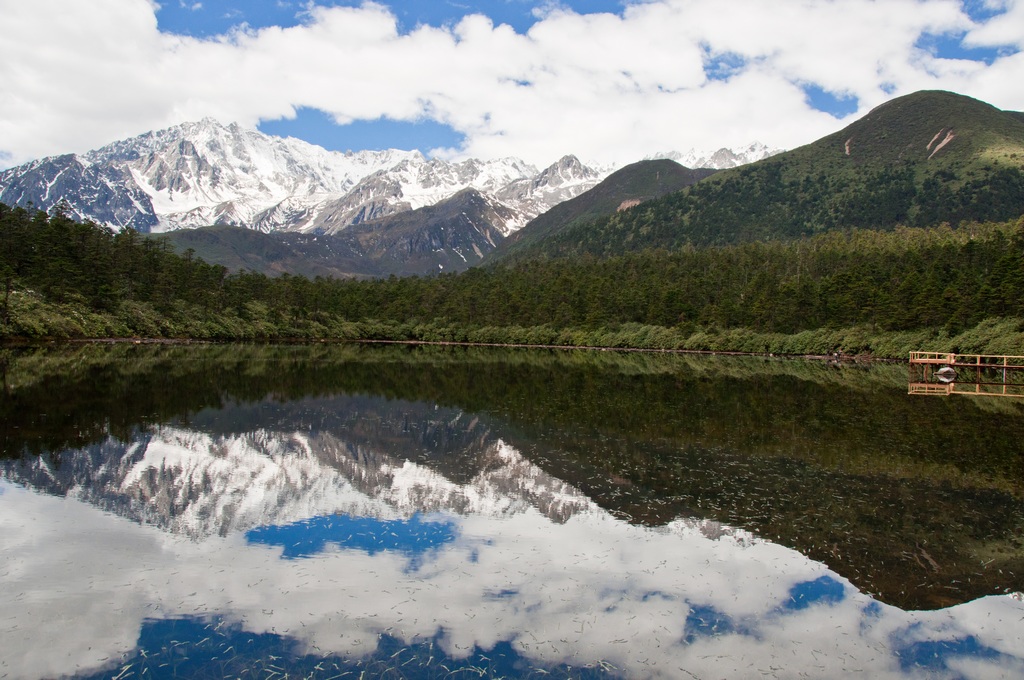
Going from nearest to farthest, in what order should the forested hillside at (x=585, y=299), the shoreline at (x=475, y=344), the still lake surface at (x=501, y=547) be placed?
the still lake surface at (x=501, y=547) → the shoreline at (x=475, y=344) → the forested hillside at (x=585, y=299)

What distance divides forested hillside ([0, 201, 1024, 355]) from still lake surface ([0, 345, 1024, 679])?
61786 mm

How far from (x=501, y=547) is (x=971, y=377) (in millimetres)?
60863

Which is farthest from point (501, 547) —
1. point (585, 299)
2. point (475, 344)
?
point (585, 299)

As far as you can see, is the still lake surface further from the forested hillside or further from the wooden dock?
the forested hillside

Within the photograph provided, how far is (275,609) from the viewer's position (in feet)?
35.3

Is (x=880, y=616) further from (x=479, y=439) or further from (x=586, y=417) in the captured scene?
(x=586, y=417)

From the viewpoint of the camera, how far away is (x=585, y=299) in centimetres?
12206

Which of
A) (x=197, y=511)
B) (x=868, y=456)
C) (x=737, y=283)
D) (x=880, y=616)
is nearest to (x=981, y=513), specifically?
(x=868, y=456)

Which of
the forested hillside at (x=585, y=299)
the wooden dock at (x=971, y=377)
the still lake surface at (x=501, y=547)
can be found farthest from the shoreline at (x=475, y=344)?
the still lake surface at (x=501, y=547)

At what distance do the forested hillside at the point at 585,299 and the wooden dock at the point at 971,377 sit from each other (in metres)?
2.59

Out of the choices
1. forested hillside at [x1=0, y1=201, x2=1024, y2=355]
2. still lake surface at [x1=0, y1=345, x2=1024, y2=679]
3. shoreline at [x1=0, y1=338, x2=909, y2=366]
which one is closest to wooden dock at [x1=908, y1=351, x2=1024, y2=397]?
forested hillside at [x1=0, y1=201, x2=1024, y2=355]

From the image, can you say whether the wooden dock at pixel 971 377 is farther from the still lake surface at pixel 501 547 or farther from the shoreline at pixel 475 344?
the still lake surface at pixel 501 547

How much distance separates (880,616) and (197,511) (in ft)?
45.4

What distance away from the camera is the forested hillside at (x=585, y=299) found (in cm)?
8088
